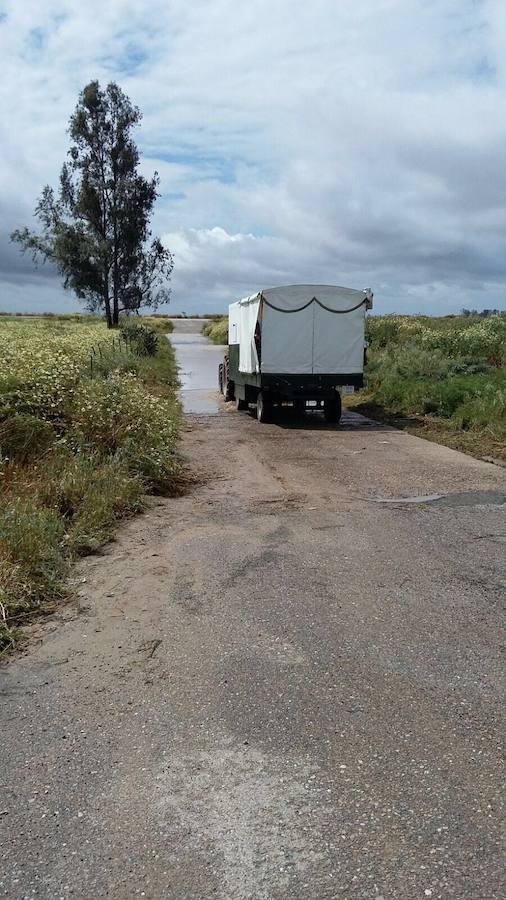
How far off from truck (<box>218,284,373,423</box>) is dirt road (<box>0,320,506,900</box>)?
351 inches

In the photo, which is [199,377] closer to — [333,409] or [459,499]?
[333,409]

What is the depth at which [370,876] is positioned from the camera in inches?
103

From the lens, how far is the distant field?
1352cm

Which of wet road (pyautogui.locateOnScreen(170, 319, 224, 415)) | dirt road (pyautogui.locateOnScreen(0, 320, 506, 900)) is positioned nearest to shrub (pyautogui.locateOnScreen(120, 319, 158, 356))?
wet road (pyautogui.locateOnScreen(170, 319, 224, 415))

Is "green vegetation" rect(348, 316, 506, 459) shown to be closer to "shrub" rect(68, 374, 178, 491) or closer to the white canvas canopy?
the white canvas canopy

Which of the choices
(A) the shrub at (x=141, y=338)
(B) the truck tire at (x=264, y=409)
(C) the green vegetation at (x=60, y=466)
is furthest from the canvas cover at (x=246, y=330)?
(A) the shrub at (x=141, y=338)

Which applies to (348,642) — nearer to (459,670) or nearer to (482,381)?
(459,670)

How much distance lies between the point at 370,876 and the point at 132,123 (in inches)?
2232

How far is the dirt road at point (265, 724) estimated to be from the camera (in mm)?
2705

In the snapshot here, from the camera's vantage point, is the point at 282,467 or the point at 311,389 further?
the point at 311,389

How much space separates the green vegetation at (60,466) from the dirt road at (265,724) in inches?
13.4

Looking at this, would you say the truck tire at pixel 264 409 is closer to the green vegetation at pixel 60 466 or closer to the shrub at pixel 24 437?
the green vegetation at pixel 60 466

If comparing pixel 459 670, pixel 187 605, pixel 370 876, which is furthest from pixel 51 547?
pixel 370 876

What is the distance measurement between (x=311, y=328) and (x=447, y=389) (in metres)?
3.30
